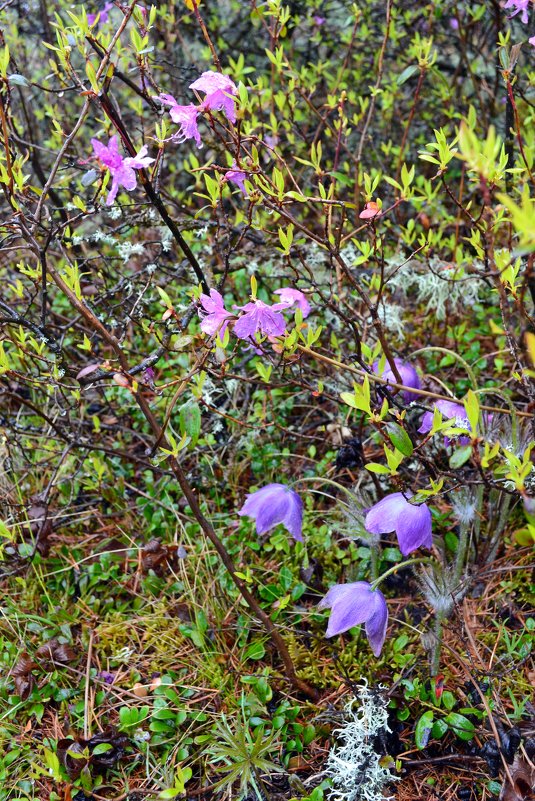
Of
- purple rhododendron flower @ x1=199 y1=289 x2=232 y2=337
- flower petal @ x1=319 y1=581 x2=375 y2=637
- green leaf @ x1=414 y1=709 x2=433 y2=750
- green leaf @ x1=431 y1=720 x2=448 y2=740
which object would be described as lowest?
green leaf @ x1=431 y1=720 x2=448 y2=740

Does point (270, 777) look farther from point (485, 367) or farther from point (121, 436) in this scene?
point (485, 367)

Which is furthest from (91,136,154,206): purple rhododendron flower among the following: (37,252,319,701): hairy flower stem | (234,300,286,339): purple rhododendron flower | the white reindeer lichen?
the white reindeer lichen

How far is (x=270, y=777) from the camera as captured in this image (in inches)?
54.1

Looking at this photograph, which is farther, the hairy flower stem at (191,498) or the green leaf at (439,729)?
the green leaf at (439,729)

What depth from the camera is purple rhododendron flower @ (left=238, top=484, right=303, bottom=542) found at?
4.76 feet

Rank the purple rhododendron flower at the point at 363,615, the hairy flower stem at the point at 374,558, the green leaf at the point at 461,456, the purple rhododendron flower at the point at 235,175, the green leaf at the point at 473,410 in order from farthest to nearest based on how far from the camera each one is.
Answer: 1. the hairy flower stem at the point at 374,558
2. the purple rhododendron flower at the point at 235,175
3. the purple rhododendron flower at the point at 363,615
4. the green leaf at the point at 461,456
5. the green leaf at the point at 473,410

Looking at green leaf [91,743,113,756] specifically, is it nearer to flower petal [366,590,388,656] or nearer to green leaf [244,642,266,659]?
green leaf [244,642,266,659]

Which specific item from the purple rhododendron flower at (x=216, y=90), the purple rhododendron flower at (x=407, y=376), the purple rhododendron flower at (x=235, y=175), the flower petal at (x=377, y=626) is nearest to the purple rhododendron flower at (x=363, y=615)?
the flower petal at (x=377, y=626)

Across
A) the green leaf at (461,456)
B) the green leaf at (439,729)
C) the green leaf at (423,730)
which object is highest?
the green leaf at (461,456)

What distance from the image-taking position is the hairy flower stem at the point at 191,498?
4.07 ft

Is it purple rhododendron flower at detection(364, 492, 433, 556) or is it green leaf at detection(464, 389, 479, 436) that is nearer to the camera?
green leaf at detection(464, 389, 479, 436)

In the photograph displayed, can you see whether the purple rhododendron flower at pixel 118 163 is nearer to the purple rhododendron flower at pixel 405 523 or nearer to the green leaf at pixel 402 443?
the green leaf at pixel 402 443

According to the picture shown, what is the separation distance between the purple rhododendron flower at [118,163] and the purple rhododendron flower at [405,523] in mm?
795

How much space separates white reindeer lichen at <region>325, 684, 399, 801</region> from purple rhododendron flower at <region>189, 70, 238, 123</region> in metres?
1.21
